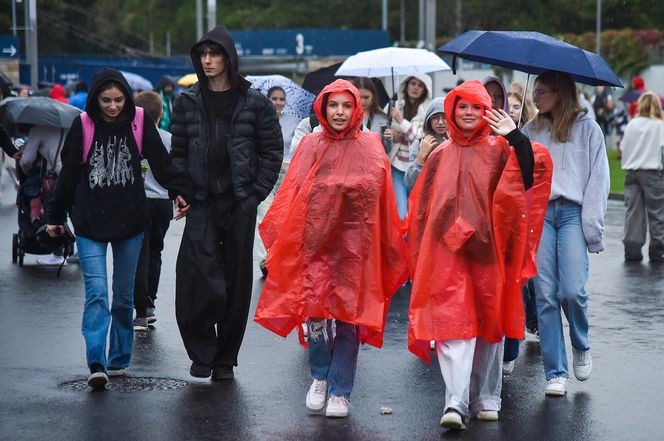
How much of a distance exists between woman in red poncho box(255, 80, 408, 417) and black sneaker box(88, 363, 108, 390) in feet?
3.35

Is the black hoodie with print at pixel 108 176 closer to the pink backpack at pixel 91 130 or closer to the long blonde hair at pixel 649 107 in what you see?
the pink backpack at pixel 91 130

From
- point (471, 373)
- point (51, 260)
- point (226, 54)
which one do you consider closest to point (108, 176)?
point (226, 54)

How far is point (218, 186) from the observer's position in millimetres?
7871

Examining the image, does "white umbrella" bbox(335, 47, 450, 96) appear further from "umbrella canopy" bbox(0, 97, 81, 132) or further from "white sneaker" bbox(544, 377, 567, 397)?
"white sneaker" bbox(544, 377, 567, 397)

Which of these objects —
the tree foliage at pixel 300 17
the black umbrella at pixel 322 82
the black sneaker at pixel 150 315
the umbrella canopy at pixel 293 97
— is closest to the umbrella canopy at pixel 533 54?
the black sneaker at pixel 150 315

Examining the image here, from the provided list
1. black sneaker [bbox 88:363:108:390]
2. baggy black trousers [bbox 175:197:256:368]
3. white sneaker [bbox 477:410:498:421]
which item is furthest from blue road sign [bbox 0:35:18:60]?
white sneaker [bbox 477:410:498:421]

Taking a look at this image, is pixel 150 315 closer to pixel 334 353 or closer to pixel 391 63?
pixel 334 353

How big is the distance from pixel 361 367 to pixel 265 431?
1.79 meters

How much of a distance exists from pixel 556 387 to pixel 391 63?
17.7ft

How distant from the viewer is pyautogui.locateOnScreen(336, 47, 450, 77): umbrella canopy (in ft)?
41.0

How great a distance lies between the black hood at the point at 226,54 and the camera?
784 centimetres

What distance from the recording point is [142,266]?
937 cm

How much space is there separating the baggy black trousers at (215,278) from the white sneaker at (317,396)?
94 centimetres

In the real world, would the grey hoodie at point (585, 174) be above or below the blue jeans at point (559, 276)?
above
